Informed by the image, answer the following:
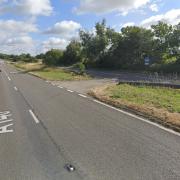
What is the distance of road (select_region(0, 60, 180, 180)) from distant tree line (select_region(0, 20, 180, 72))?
33.8m

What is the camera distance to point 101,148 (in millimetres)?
6867

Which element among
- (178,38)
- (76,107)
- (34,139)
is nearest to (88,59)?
(178,38)

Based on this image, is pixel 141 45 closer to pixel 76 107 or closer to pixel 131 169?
pixel 76 107

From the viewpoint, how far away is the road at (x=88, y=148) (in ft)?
17.9

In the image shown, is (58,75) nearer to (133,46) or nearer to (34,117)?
(133,46)

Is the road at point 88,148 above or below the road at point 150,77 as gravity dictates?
above

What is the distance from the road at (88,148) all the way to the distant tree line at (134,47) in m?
33.8

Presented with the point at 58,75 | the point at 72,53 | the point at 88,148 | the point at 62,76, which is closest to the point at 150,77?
the point at 62,76

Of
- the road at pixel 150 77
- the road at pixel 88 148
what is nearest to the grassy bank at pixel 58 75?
the road at pixel 150 77

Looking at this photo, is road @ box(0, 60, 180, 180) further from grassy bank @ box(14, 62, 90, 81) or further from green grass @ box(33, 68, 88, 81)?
grassy bank @ box(14, 62, 90, 81)

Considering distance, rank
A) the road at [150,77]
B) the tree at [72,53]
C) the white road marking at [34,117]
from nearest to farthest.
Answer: the white road marking at [34,117]
the road at [150,77]
the tree at [72,53]

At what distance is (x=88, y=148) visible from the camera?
6.91m

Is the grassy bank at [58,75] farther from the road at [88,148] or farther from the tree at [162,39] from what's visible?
the road at [88,148]

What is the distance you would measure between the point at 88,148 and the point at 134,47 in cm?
5271
